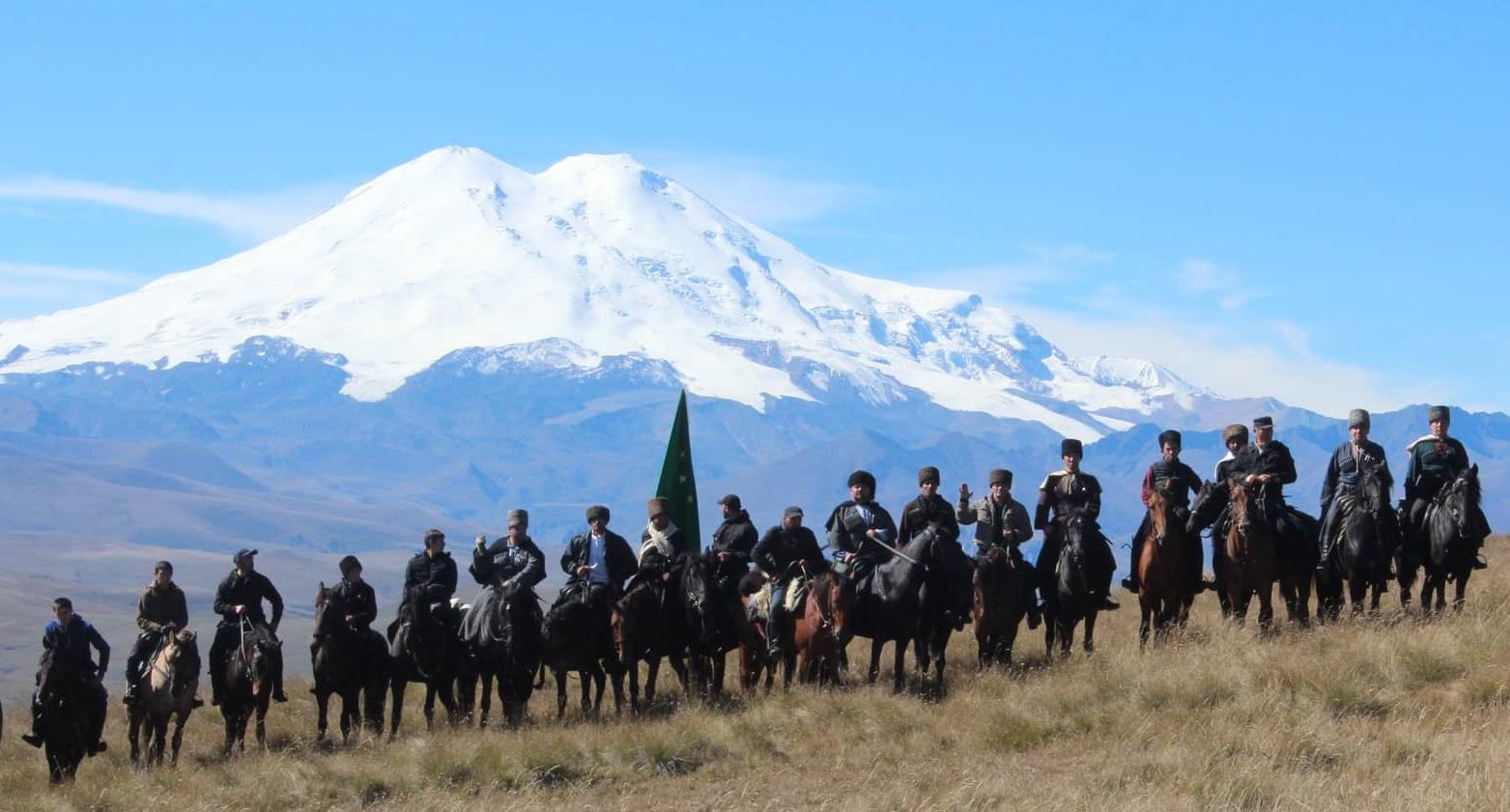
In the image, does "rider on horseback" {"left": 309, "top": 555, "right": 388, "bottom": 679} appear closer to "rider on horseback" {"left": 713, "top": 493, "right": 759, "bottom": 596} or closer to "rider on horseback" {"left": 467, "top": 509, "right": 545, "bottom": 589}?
"rider on horseback" {"left": 467, "top": 509, "right": 545, "bottom": 589}

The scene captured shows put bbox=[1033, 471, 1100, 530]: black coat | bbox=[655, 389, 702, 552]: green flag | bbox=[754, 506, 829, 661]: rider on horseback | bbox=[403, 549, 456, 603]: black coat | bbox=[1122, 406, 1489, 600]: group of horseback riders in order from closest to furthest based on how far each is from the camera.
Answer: bbox=[1122, 406, 1489, 600]: group of horseback riders
bbox=[754, 506, 829, 661]: rider on horseback
bbox=[1033, 471, 1100, 530]: black coat
bbox=[403, 549, 456, 603]: black coat
bbox=[655, 389, 702, 552]: green flag

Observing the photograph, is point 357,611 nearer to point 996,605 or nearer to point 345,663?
point 345,663

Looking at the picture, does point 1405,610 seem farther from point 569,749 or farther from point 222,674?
point 222,674

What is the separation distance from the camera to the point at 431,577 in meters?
21.5

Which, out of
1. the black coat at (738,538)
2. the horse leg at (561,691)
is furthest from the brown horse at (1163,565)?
the horse leg at (561,691)

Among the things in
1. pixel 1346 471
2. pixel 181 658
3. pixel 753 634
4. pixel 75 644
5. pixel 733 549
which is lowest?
pixel 181 658

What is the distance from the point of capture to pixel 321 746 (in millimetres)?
20188

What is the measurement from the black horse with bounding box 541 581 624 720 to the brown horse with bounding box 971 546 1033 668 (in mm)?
4172

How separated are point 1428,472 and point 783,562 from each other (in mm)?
7483

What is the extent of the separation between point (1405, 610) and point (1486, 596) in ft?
3.93

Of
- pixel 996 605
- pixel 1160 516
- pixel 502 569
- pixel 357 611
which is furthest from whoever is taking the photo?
pixel 502 569

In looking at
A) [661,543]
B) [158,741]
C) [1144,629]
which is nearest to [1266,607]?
[1144,629]

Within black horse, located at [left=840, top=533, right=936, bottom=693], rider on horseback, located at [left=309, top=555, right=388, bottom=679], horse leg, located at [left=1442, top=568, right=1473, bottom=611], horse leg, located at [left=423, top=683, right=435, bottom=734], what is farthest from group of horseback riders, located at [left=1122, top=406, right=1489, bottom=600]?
rider on horseback, located at [left=309, top=555, right=388, bottom=679]

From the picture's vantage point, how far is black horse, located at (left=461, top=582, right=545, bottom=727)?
20844mm
